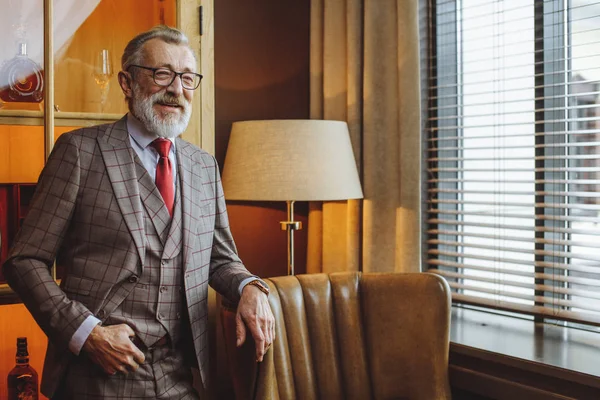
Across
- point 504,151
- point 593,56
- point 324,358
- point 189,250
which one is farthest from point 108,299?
point 593,56

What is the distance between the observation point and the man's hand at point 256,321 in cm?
166

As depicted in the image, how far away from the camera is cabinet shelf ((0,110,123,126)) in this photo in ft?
6.13

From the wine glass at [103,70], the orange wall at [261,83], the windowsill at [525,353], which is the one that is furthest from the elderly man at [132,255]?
the orange wall at [261,83]

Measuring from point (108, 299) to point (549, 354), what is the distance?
1.30 m

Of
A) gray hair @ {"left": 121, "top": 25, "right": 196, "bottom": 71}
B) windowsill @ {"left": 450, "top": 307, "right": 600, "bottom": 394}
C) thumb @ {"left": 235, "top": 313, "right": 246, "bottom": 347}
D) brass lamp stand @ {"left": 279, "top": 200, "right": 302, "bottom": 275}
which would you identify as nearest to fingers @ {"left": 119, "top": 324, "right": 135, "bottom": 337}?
thumb @ {"left": 235, "top": 313, "right": 246, "bottom": 347}

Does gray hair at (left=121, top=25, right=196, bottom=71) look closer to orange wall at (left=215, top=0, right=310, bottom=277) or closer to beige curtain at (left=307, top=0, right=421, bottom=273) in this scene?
orange wall at (left=215, top=0, right=310, bottom=277)

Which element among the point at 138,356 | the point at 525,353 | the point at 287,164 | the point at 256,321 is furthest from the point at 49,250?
the point at 525,353

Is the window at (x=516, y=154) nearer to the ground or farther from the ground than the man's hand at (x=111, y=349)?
farther from the ground

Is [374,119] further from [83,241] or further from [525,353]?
[83,241]

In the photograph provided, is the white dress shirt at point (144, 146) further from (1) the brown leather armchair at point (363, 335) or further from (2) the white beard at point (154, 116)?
(1) the brown leather armchair at point (363, 335)

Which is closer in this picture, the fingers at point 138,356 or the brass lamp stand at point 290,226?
the fingers at point 138,356

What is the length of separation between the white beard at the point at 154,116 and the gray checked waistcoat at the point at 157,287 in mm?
109

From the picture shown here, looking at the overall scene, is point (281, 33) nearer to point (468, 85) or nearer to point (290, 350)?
point (468, 85)

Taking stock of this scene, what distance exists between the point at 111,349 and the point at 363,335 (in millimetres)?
902
